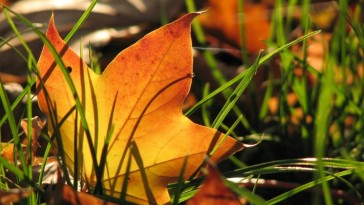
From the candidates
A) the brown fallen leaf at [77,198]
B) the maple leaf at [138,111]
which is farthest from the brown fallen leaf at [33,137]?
the brown fallen leaf at [77,198]

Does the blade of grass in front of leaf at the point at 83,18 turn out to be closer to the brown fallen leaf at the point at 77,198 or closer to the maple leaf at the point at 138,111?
the maple leaf at the point at 138,111

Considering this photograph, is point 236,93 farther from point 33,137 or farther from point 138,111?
point 33,137

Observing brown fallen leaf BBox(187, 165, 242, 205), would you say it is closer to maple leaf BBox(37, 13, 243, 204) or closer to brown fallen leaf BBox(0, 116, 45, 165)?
maple leaf BBox(37, 13, 243, 204)

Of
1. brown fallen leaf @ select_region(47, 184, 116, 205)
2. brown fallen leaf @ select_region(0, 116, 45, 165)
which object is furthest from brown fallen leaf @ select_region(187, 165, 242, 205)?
brown fallen leaf @ select_region(0, 116, 45, 165)

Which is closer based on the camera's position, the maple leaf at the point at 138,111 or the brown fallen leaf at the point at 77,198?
the brown fallen leaf at the point at 77,198

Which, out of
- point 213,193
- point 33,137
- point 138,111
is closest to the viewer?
point 213,193

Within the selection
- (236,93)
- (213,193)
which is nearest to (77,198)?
(213,193)
